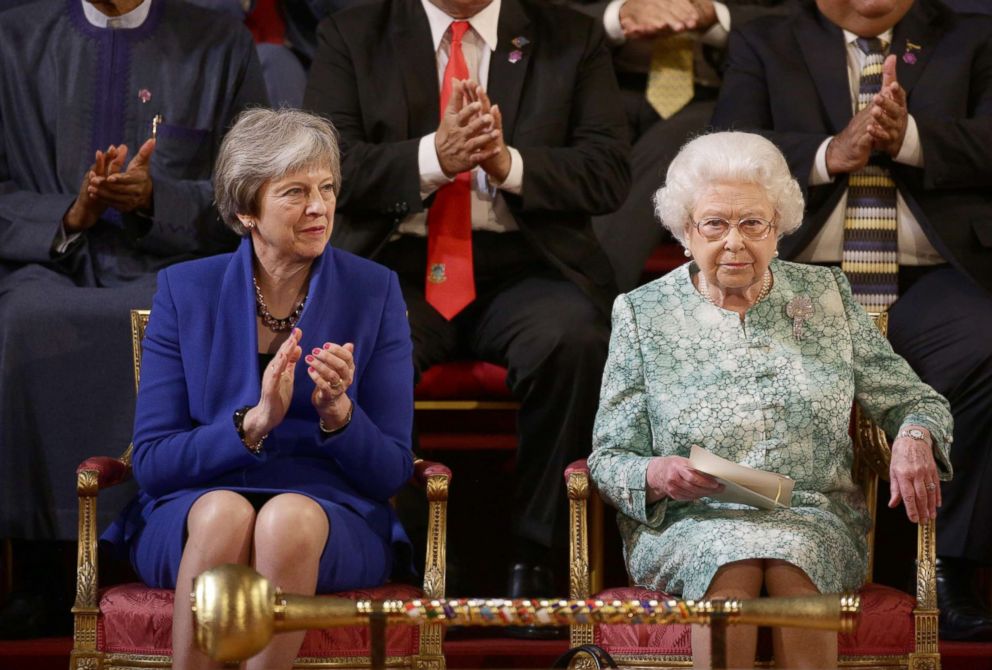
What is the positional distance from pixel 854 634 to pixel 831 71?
1646mm

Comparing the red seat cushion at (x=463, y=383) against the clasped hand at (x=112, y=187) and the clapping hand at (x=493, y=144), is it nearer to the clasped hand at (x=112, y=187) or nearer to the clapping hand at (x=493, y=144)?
the clapping hand at (x=493, y=144)

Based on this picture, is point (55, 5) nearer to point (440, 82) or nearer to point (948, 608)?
point (440, 82)

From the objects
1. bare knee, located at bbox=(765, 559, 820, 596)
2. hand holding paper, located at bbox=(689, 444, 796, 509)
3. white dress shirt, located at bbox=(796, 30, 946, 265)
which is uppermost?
white dress shirt, located at bbox=(796, 30, 946, 265)

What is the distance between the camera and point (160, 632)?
2.81 meters

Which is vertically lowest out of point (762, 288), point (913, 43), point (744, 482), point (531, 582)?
point (531, 582)

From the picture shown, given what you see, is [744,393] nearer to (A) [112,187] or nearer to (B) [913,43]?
(B) [913,43]

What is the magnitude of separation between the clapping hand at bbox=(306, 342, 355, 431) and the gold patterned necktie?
202 centimetres

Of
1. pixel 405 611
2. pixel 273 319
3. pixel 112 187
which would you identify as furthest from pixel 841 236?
pixel 405 611

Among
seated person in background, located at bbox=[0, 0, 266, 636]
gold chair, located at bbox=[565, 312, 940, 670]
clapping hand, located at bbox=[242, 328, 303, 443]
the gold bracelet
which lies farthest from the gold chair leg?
seated person in background, located at bbox=[0, 0, 266, 636]

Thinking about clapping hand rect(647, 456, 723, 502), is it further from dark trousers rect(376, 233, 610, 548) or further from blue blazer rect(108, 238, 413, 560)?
dark trousers rect(376, 233, 610, 548)

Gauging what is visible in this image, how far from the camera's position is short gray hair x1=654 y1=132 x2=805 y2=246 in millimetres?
2965

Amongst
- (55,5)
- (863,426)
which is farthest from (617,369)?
(55,5)

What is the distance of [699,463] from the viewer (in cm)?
273

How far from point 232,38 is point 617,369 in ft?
5.31
